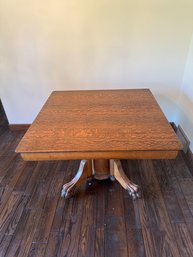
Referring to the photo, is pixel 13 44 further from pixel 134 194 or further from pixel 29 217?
pixel 134 194

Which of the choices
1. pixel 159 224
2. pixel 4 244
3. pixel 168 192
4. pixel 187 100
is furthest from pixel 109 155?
pixel 187 100

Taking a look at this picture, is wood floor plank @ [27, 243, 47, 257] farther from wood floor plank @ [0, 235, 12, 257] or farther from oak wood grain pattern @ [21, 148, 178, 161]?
oak wood grain pattern @ [21, 148, 178, 161]

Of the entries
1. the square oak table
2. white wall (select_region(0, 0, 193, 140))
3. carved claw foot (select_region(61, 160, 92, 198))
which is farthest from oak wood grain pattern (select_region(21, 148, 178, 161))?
white wall (select_region(0, 0, 193, 140))

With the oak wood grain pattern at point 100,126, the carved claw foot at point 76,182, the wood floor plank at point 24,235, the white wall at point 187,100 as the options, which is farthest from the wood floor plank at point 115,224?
the white wall at point 187,100

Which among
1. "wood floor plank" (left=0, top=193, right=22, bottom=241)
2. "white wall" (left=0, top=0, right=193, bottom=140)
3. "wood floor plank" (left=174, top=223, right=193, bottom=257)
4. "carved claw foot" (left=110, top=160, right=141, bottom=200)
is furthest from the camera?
"white wall" (left=0, top=0, right=193, bottom=140)

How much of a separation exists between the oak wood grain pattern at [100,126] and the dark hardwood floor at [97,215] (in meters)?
0.62

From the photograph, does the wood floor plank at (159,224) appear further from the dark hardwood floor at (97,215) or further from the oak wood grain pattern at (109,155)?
the oak wood grain pattern at (109,155)

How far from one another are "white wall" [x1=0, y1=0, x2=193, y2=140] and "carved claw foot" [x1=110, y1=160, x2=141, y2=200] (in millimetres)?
963

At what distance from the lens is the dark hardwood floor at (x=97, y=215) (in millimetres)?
1135

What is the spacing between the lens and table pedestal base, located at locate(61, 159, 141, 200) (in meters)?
1.41

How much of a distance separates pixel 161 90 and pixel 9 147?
182 cm

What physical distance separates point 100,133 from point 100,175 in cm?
60

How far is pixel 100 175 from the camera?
1556 millimetres

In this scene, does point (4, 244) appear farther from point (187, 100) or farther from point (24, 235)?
point (187, 100)
